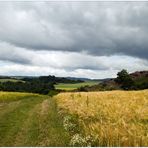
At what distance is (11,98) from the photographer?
72.7 m

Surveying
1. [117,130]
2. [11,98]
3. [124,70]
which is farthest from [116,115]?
[124,70]

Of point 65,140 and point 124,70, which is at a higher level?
point 124,70

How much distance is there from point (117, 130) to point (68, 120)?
8388 millimetres

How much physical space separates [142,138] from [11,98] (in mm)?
61851

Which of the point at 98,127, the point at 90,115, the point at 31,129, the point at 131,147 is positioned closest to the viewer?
the point at 131,147

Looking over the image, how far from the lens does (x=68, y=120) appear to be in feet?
72.5

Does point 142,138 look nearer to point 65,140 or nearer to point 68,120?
point 65,140

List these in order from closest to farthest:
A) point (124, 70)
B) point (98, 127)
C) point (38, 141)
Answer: point (98, 127), point (38, 141), point (124, 70)

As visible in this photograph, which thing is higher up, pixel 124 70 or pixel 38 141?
pixel 124 70

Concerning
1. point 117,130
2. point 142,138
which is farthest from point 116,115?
point 142,138

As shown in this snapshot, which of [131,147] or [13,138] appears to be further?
[13,138]

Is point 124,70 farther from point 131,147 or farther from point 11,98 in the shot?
point 131,147

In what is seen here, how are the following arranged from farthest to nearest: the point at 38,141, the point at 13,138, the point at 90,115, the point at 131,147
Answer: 1. the point at 90,115
2. the point at 13,138
3. the point at 38,141
4. the point at 131,147

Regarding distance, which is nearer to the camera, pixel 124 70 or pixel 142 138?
pixel 142 138
